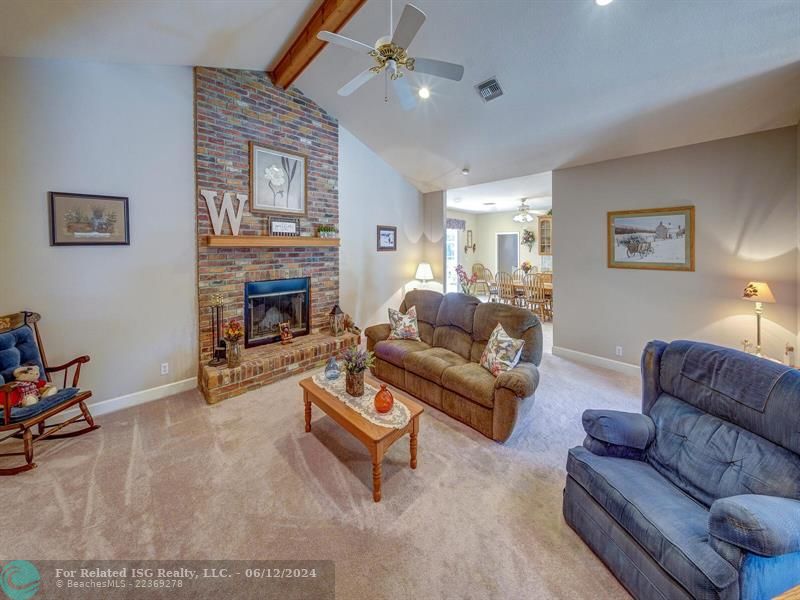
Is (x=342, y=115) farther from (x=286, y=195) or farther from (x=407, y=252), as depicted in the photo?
(x=407, y=252)

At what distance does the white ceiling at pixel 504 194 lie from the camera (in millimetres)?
5902

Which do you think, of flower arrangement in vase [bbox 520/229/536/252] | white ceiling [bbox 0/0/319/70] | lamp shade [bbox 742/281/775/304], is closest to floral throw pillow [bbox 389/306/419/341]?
white ceiling [bbox 0/0/319/70]

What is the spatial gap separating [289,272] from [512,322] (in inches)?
116

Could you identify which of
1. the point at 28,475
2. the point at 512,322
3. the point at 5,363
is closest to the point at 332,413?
the point at 512,322

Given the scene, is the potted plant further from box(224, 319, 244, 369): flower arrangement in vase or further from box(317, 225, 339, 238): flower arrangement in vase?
box(317, 225, 339, 238): flower arrangement in vase

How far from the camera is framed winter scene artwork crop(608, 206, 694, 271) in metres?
3.69

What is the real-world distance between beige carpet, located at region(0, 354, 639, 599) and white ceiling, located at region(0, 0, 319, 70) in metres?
3.10

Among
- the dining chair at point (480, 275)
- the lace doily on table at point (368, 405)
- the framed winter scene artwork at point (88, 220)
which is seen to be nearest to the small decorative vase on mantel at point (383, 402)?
the lace doily on table at point (368, 405)

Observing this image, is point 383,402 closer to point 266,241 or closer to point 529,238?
point 266,241

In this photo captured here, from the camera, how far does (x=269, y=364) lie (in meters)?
3.86

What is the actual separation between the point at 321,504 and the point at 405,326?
7.27 feet

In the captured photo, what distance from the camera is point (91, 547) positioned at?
176 centimetres

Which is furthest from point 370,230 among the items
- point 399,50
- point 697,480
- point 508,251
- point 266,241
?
point 508,251

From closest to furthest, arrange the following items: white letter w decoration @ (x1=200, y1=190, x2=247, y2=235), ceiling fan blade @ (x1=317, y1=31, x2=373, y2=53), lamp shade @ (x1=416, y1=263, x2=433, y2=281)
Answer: ceiling fan blade @ (x1=317, y1=31, x2=373, y2=53)
white letter w decoration @ (x1=200, y1=190, x2=247, y2=235)
lamp shade @ (x1=416, y1=263, x2=433, y2=281)
